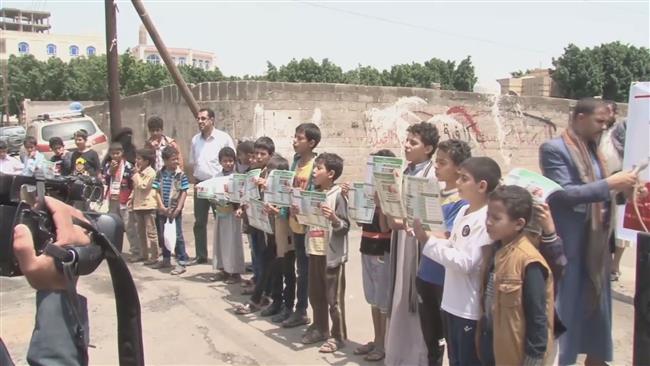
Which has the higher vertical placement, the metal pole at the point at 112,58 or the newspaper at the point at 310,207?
the metal pole at the point at 112,58

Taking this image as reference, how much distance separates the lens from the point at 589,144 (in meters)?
3.54

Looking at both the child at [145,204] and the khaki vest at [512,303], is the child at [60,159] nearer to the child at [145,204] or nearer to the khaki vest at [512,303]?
the child at [145,204]

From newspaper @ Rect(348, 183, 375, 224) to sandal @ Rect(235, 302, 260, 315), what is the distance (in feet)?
5.57

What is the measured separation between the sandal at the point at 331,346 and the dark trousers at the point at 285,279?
737 millimetres

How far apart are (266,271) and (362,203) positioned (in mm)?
1615

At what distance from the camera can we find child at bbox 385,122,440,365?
378 cm

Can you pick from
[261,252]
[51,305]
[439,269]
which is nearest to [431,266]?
[439,269]

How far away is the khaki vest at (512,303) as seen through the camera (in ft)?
8.71

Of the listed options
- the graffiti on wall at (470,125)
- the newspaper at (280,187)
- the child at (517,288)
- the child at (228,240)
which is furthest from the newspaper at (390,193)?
the graffiti on wall at (470,125)

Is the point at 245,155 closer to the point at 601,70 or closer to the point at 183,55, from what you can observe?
the point at 601,70

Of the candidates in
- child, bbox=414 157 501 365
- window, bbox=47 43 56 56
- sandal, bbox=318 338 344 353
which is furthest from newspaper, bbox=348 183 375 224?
window, bbox=47 43 56 56

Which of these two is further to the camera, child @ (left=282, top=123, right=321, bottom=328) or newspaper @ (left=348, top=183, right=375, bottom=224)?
child @ (left=282, top=123, right=321, bottom=328)

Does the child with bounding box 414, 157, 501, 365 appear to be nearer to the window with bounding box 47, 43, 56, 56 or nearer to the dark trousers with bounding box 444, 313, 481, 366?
the dark trousers with bounding box 444, 313, 481, 366

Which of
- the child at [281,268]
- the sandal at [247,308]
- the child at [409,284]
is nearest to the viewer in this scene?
the child at [409,284]
